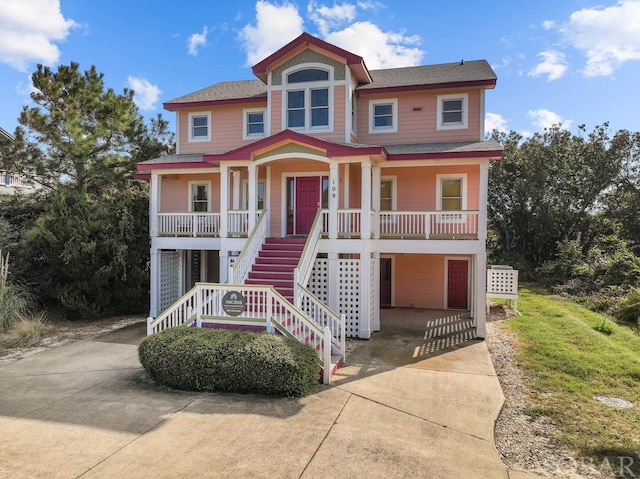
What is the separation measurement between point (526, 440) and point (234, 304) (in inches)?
217

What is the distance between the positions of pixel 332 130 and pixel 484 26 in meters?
5.67

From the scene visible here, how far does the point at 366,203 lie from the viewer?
11.2 metres

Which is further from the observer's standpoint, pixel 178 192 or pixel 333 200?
pixel 178 192

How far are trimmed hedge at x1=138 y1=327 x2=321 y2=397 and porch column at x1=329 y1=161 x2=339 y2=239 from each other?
4.54 meters

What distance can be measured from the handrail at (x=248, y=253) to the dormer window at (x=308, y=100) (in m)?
3.31

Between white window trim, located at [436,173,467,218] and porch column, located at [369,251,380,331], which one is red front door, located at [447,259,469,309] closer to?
white window trim, located at [436,173,467,218]

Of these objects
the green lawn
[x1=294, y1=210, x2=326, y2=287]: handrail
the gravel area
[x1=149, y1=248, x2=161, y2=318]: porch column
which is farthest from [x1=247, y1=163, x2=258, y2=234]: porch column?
the green lawn

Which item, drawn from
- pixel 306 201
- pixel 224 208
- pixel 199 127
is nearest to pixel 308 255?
pixel 224 208

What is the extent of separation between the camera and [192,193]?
15.9m

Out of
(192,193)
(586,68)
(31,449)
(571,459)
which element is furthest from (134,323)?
(586,68)

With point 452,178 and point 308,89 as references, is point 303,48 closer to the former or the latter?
point 308,89

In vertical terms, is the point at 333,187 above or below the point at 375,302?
above

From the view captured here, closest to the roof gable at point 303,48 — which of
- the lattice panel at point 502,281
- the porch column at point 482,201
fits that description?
the porch column at point 482,201

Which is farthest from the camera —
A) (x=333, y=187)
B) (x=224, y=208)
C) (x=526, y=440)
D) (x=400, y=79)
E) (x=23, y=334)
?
(x=400, y=79)
